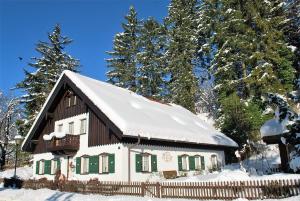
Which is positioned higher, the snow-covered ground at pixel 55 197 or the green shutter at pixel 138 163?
the green shutter at pixel 138 163

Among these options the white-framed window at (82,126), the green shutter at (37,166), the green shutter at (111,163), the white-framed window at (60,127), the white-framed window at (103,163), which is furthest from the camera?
the green shutter at (37,166)

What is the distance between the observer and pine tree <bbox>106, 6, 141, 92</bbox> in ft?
167

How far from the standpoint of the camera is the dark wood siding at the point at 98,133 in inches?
876

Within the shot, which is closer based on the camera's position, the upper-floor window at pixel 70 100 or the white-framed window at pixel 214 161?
the upper-floor window at pixel 70 100

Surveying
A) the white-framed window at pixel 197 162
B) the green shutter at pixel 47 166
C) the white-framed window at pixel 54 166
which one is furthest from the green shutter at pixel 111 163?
the white-framed window at pixel 197 162

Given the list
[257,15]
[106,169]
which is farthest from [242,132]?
[106,169]

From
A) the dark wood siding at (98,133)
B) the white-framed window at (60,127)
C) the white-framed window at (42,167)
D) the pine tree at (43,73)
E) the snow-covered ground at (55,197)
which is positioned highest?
the pine tree at (43,73)

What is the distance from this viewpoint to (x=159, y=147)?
2397 cm

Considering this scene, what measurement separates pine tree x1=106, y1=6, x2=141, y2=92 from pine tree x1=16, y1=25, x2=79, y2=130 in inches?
323

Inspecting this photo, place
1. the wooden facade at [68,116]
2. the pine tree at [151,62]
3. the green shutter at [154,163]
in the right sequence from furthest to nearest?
the pine tree at [151,62] → the green shutter at [154,163] → the wooden facade at [68,116]

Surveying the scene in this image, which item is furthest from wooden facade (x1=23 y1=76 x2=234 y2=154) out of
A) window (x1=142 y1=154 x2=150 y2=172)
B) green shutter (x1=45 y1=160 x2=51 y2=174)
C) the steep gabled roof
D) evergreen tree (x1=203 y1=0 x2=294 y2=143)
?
evergreen tree (x1=203 y1=0 x2=294 y2=143)

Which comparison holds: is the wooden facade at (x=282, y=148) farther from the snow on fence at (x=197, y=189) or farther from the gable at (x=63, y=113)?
the gable at (x=63, y=113)

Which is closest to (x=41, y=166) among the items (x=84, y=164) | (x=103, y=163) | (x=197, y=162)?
(x=84, y=164)

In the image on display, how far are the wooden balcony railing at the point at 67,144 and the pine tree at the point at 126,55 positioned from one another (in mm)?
25477
